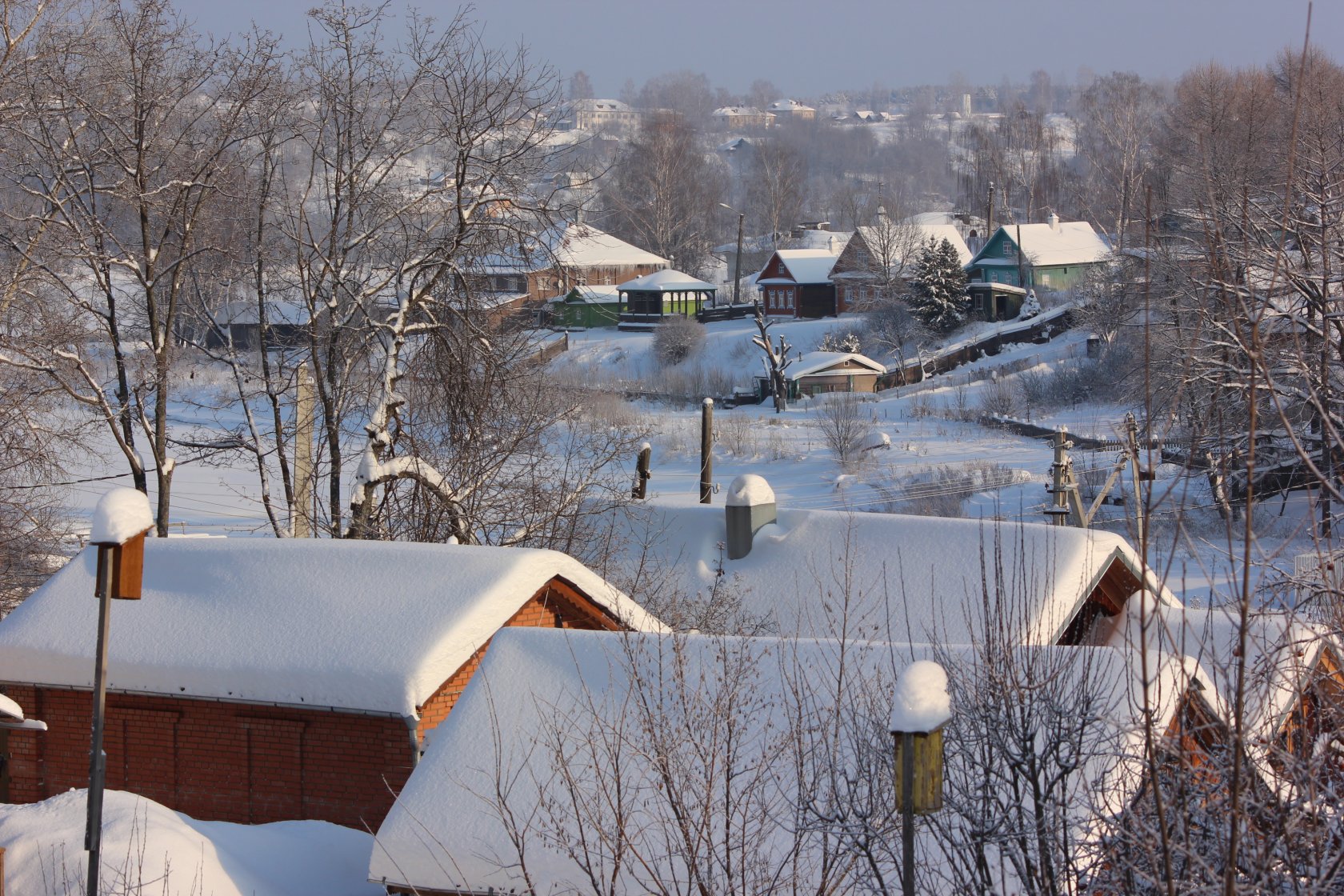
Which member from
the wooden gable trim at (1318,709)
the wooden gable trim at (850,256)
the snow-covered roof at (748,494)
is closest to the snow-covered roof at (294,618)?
the snow-covered roof at (748,494)

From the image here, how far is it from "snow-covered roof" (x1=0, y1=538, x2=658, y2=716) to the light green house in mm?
53196

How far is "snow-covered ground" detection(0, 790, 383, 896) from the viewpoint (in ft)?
23.8

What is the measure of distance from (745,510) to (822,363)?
36520 mm

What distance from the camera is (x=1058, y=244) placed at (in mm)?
64375

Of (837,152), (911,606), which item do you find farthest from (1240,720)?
(837,152)

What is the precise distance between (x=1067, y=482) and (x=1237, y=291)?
45.1 ft

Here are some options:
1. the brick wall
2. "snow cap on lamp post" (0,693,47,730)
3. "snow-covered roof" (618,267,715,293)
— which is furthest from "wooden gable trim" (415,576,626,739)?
"snow-covered roof" (618,267,715,293)

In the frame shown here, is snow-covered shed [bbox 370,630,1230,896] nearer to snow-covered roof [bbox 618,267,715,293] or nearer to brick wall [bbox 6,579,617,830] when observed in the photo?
brick wall [bbox 6,579,617,830]

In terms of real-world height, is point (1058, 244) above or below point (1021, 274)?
above

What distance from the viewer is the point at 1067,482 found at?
665 inches

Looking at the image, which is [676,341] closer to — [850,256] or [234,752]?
[850,256]

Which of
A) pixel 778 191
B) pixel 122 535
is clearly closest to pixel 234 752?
pixel 122 535

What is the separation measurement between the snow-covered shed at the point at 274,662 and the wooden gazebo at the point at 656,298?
5290 centimetres

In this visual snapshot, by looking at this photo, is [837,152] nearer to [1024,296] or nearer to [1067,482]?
[1024,296]
